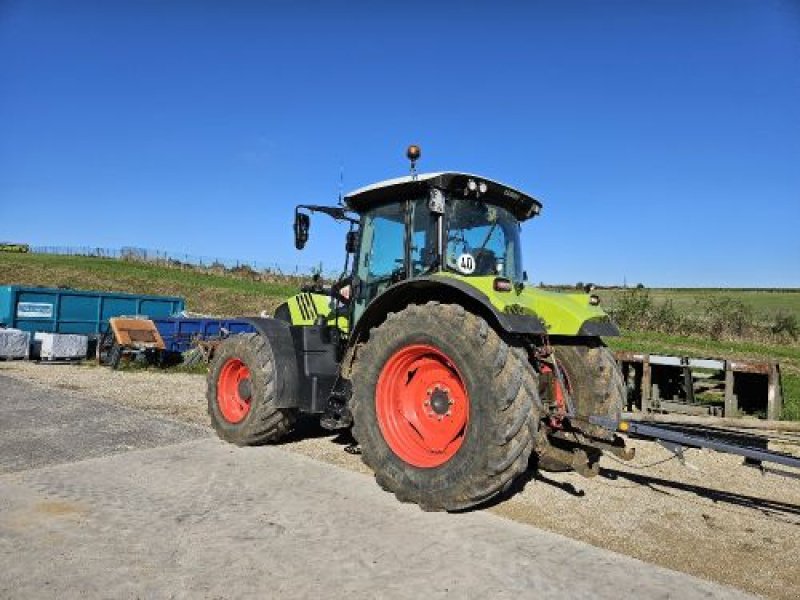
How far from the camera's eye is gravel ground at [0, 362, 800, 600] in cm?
364

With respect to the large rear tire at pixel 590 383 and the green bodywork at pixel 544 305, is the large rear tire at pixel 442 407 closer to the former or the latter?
the green bodywork at pixel 544 305

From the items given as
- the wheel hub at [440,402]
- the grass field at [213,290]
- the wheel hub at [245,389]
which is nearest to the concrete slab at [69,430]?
the wheel hub at [245,389]

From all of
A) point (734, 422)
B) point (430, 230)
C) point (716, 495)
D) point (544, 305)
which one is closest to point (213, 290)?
point (430, 230)

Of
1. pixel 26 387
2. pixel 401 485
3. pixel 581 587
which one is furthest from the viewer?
pixel 26 387

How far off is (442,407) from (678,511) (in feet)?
6.34

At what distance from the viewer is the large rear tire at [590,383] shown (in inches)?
201

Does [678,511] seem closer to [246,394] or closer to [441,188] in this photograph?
[441,188]

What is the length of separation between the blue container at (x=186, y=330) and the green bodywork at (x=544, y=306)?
9.71m

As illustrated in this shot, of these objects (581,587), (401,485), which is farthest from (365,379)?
(581,587)

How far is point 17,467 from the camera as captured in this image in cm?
494

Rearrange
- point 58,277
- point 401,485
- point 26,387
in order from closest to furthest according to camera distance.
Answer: point 401,485 < point 26,387 < point 58,277

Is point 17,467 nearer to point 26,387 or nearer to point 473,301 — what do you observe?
point 473,301

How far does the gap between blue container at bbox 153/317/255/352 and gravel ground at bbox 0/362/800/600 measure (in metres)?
6.83

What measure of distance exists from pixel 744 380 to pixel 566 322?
20.2 feet
